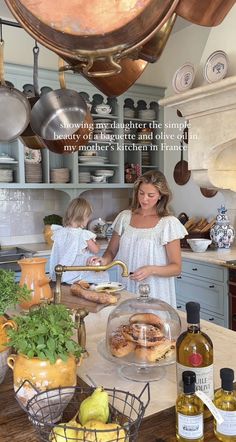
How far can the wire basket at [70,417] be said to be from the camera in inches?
24.9

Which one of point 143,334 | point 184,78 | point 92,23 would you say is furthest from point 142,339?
point 184,78

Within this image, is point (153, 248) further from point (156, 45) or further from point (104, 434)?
point (104, 434)

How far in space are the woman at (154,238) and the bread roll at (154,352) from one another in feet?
2.86

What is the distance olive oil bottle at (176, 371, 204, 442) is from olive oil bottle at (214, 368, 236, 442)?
0.04m

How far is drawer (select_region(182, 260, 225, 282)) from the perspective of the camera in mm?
2855

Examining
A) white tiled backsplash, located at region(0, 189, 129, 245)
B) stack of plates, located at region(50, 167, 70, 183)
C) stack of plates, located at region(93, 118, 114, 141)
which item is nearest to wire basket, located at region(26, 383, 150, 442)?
stack of plates, located at region(50, 167, 70, 183)

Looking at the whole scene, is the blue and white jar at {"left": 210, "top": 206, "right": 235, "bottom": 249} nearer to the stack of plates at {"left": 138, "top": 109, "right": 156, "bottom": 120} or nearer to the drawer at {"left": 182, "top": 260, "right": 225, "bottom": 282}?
the drawer at {"left": 182, "top": 260, "right": 225, "bottom": 282}

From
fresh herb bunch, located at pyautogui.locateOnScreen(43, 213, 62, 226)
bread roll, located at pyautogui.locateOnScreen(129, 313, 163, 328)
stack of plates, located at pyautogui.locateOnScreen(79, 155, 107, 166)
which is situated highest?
stack of plates, located at pyautogui.locateOnScreen(79, 155, 107, 166)

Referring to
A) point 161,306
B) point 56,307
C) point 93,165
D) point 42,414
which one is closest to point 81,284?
point 161,306

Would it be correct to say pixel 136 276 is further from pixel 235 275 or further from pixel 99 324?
pixel 235 275

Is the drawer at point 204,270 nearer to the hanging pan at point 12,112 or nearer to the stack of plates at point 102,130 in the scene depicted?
the stack of plates at point 102,130

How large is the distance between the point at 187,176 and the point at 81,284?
2341 mm

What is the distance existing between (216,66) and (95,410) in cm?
270

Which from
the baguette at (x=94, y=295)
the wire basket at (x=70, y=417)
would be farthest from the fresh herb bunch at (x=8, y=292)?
the baguette at (x=94, y=295)
